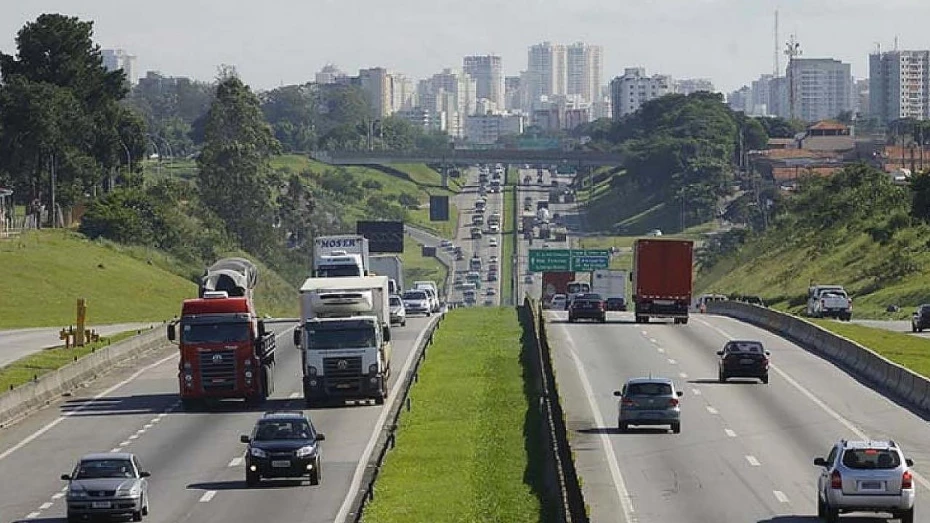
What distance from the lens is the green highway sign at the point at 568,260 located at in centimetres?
15438

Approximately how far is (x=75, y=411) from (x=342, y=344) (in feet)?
27.5

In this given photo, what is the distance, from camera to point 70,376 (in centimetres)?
6531

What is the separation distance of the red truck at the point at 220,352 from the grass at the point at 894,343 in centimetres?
2379

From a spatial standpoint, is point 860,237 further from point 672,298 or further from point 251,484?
point 251,484

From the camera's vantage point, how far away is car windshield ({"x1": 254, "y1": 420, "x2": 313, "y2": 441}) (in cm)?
4100

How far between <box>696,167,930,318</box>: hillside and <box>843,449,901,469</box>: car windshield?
74.0 metres

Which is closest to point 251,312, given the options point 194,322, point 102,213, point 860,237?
point 194,322

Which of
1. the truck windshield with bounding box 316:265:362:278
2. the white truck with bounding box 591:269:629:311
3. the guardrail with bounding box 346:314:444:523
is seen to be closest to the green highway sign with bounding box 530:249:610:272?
the white truck with bounding box 591:269:629:311

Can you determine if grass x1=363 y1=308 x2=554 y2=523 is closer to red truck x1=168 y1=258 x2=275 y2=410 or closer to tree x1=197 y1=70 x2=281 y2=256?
red truck x1=168 y1=258 x2=275 y2=410

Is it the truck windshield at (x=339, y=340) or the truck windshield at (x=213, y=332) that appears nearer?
the truck windshield at (x=339, y=340)

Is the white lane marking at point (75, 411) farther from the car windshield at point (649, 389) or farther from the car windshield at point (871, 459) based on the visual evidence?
the car windshield at point (871, 459)

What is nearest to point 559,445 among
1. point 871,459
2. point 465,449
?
point 871,459

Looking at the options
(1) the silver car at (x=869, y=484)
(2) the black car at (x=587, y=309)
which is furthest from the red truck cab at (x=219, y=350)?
(2) the black car at (x=587, y=309)

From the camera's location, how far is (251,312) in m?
57.4
